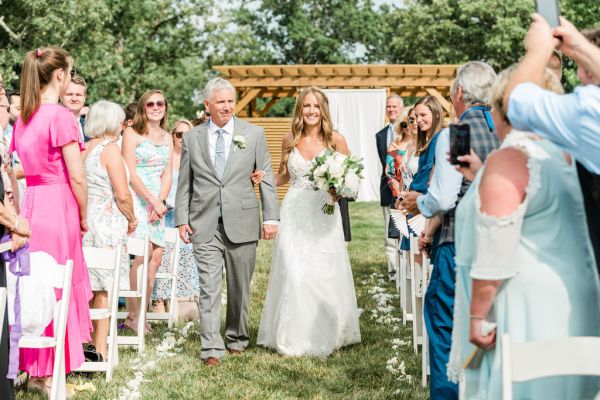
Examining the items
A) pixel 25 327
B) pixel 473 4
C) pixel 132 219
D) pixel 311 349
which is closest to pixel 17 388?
pixel 25 327

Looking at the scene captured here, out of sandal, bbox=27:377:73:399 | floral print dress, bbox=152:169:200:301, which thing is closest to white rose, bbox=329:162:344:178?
floral print dress, bbox=152:169:200:301

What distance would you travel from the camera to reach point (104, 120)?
285 inches

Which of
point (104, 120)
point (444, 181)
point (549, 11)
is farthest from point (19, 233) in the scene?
point (549, 11)

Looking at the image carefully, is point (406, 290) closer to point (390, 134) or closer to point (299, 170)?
point (299, 170)

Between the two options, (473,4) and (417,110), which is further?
(473,4)

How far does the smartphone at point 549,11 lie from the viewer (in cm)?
325

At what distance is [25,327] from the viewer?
5312 mm

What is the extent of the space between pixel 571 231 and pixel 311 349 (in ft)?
15.1

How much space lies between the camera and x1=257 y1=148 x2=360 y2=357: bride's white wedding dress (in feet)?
24.9

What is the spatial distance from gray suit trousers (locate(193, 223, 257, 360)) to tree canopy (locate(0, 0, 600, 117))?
53.5 feet

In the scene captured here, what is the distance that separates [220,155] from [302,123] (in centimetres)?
91

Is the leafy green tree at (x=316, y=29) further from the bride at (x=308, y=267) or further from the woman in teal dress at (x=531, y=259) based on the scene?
the woman in teal dress at (x=531, y=259)

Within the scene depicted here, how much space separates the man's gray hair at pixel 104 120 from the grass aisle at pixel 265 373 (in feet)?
6.49

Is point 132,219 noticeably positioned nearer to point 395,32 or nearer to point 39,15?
point 39,15
